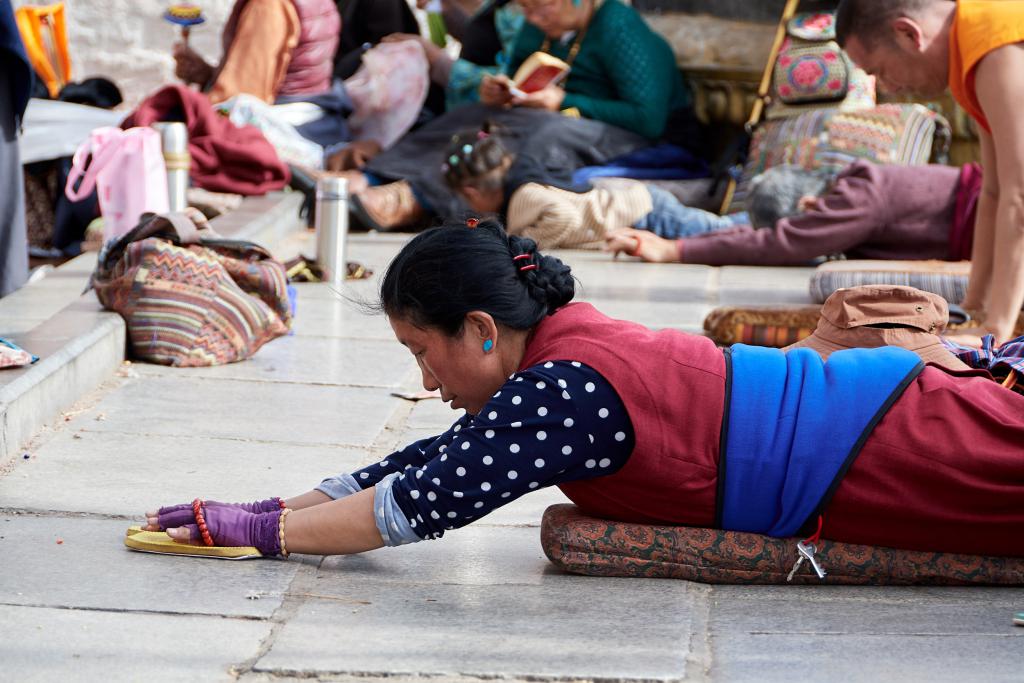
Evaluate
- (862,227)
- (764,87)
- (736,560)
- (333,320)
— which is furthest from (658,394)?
(764,87)

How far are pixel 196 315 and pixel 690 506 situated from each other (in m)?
2.11

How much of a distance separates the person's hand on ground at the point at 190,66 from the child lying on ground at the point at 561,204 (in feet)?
7.69

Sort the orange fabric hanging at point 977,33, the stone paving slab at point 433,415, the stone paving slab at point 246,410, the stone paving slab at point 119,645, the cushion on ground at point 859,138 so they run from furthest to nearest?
1. the cushion on ground at point 859,138
2. the orange fabric hanging at point 977,33
3. the stone paving slab at point 433,415
4. the stone paving slab at point 246,410
5. the stone paving slab at point 119,645

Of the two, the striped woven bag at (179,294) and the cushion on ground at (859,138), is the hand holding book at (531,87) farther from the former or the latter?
the striped woven bag at (179,294)

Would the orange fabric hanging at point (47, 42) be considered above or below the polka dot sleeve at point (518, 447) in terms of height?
below

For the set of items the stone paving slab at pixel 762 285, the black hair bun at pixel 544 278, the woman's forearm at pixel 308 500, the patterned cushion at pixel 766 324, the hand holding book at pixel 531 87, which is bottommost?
the stone paving slab at pixel 762 285

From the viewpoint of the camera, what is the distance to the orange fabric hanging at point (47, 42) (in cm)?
802

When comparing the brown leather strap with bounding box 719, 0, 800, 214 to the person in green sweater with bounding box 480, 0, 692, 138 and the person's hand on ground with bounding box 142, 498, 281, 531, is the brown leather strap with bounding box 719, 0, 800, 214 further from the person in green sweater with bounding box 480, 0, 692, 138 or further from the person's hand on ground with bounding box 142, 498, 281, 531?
the person's hand on ground with bounding box 142, 498, 281, 531

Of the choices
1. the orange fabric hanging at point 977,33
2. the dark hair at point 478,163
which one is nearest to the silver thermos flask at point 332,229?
the dark hair at point 478,163

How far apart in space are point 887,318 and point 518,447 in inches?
49.9

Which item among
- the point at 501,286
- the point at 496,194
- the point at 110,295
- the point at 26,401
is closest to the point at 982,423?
the point at 501,286

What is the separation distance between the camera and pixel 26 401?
316 centimetres

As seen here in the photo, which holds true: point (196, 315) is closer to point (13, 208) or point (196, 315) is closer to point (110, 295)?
point (110, 295)

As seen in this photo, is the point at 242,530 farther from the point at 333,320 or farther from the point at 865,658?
the point at 333,320
